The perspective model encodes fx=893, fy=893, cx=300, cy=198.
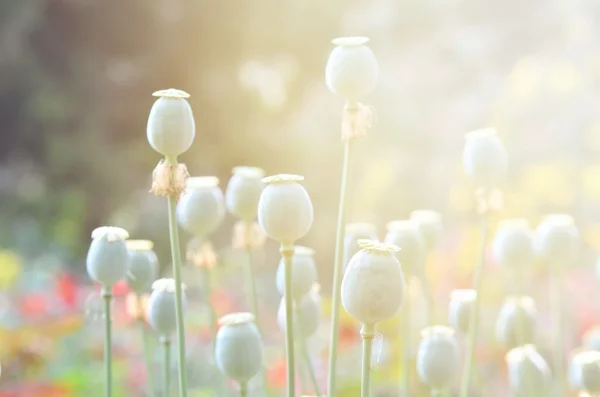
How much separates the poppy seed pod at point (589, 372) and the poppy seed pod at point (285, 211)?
0.94 ft

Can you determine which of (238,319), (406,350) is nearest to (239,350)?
(238,319)

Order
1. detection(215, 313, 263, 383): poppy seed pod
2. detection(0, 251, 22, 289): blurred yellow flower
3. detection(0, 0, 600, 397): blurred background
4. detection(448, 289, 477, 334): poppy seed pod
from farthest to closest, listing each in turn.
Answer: detection(0, 0, 600, 397): blurred background → detection(0, 251, 22, 289): blurred yellow flower → detection(448, 289, 477, 334): poppy seed pod → detection(215, 313, 263, 383): poppy seed pod

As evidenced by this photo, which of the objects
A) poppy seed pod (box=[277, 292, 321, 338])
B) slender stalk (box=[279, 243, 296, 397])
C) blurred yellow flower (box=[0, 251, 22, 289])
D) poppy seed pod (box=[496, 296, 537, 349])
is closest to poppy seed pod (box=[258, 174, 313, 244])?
slender stalk (box=[279, 243, 296, 397])

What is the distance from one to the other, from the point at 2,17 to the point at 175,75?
0.68 metres

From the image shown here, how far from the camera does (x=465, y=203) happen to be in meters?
2.69

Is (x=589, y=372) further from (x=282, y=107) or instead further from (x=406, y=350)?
(x=282, y=107)

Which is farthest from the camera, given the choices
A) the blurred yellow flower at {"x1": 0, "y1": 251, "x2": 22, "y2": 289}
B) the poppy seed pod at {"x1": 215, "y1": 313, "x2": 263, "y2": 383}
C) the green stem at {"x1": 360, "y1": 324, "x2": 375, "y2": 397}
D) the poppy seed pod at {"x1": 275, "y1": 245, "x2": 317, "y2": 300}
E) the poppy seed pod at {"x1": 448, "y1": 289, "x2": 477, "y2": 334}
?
the blurred yellow flower at {"x1": 0, "y1": 251, "x2": 22, "y2": 289}

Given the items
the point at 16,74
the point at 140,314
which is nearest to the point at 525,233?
the point at 140,314

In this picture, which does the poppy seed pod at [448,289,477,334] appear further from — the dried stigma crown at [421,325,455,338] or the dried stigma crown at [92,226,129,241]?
the dried stigma crown at [92,226,129,241]

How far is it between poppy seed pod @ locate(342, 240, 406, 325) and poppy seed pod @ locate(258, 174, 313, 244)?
0.06 m

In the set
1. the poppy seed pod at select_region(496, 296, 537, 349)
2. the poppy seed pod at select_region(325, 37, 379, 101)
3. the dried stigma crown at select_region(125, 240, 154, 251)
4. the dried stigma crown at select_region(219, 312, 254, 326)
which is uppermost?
the poppy seed pod at select_region(325, 37, 379, 101)

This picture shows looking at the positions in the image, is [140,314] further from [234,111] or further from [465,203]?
[234,111]

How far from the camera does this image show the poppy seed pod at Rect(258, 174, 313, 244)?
53 centimetres

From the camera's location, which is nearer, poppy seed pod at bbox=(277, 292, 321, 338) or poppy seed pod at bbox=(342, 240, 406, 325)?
poppy seed pod at bbox=(342, 240, 406, 325)
